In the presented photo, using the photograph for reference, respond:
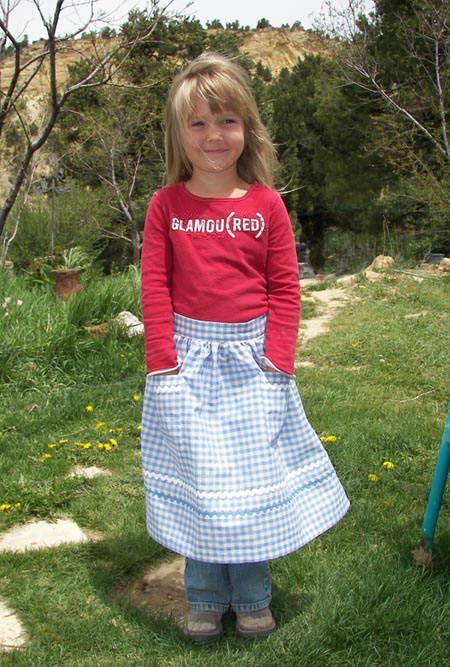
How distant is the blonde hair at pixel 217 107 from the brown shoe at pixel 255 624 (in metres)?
1.19

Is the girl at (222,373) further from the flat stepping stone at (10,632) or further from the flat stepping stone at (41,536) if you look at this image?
the flat stepping stone at (41,536)

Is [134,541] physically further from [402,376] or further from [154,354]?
[402,376]

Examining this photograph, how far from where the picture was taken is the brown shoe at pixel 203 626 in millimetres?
1906

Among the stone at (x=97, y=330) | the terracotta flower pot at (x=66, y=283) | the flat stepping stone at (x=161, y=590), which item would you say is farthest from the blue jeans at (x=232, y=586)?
the terracotta flower pot at (x=66, y=283)

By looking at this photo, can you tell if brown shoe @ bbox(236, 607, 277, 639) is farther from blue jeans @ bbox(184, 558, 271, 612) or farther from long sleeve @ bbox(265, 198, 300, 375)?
long sleeve @ bbox(265, 198, 300, 375)

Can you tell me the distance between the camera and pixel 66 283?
5863 mm

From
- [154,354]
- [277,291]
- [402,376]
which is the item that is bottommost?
[402,376]

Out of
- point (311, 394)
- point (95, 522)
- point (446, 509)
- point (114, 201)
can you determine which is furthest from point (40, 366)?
point (114, 201)

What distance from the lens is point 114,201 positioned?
16531 millimetres

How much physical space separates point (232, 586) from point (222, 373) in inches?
23.9

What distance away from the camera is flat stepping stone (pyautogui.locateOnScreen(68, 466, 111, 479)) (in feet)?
9.96

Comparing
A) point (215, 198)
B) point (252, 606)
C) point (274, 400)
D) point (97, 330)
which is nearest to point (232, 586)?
point (252, 606)

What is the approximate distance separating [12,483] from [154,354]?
4.31ft

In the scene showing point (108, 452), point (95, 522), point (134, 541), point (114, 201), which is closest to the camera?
point (134, 541)
